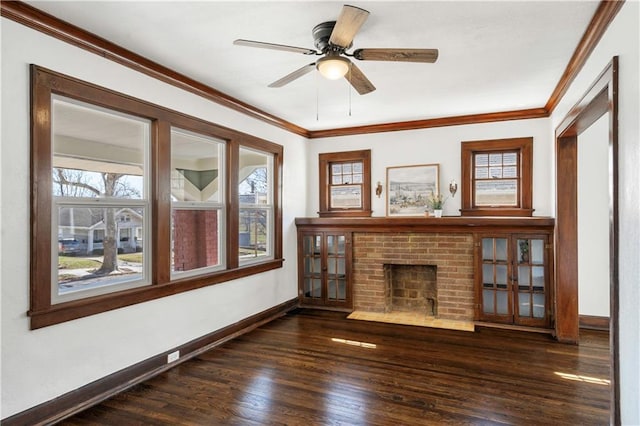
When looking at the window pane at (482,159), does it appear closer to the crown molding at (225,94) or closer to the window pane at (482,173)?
the window pane at (482,173)

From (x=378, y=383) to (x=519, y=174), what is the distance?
3.33 m

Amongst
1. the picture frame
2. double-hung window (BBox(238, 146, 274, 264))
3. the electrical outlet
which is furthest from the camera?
the picture frame

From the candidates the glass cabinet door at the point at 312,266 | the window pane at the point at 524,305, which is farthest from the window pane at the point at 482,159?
the glass cabinet door at the point at 312,266

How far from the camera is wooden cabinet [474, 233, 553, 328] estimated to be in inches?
176

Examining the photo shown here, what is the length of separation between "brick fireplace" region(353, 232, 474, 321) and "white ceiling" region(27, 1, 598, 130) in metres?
1.83

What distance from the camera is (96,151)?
9.80 ft

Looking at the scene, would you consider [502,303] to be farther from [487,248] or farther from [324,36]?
[324,36]

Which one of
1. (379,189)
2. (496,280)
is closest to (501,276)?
(496,280)

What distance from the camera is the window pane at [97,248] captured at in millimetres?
2734

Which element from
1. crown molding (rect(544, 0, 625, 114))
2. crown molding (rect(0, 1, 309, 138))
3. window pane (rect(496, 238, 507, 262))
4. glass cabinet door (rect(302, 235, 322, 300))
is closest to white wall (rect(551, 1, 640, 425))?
crown molding (rect(544, 0, 625, 114))

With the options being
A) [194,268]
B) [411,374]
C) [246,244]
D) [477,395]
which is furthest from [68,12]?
[477,395]

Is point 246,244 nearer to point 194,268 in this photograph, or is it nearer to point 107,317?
point 194,268

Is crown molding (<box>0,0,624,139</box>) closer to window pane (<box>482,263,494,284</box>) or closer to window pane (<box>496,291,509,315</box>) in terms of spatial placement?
window pane (<box>482,263,494,284</box>)

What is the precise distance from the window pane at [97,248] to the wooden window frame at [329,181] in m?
3.04
